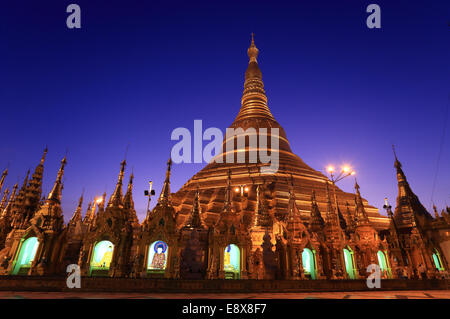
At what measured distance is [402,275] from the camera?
2339cm

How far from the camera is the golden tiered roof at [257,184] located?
2953 centimetres

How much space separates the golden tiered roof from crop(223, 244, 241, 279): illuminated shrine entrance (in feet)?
19.2

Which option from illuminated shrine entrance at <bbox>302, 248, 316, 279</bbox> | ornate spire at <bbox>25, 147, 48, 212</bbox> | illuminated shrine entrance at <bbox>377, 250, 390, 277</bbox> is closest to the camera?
illuminated shrine entrance at <bbox>302, 248, 316, 279</bbox>

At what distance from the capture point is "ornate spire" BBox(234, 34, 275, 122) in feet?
169

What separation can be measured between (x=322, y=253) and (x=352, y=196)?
22.6 metres

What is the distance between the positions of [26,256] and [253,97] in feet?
157

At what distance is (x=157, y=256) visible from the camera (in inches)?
620

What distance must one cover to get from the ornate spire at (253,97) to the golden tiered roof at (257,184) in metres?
0.20

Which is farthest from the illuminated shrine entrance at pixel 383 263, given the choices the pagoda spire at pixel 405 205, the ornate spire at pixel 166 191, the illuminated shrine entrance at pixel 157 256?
the ornate spire at pixel 166 191

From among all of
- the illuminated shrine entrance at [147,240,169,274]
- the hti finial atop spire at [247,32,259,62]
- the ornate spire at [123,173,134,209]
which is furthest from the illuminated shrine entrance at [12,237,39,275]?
the hti finial atop spire at [247,32,259,62]

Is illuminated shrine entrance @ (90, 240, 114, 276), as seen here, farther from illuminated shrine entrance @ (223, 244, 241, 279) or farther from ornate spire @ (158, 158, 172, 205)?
illuminated shrine entrance @ (223, 244, 241, 279)
